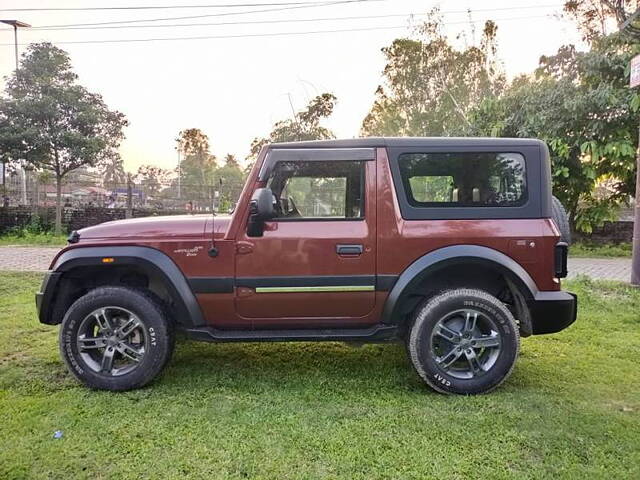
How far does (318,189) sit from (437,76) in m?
17.9

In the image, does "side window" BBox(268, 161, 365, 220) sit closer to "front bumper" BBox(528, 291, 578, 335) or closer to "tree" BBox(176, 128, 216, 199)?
"front bumper" BBox(528, 291, 578, 335)

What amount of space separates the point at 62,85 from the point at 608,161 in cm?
1422

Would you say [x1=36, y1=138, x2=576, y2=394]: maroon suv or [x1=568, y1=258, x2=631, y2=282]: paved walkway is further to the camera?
[x1=568, y1=258, x2=631, y2=282]: paved walkway

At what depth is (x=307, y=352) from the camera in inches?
170

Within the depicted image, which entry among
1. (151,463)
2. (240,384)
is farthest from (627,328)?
(151,463)

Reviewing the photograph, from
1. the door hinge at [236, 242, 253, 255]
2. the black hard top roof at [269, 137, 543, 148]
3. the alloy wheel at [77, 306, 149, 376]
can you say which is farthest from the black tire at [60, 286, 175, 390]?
the black hard top roof at [269, 137, 543, 148]

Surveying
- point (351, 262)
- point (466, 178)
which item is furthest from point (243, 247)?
point (466, 178)

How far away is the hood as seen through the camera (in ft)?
11.1

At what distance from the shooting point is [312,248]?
3328 millimetres

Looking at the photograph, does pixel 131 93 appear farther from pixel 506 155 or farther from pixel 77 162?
pixel 506 155

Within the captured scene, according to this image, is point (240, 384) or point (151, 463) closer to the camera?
point (151, 463)

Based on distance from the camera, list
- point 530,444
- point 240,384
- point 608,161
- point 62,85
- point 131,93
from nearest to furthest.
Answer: point 530,444
point 240,384
point 608,161
point 62,85
point 131,93

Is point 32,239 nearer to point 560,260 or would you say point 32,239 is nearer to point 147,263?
point 147,263

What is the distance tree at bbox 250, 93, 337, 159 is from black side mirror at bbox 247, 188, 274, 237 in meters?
13.1
